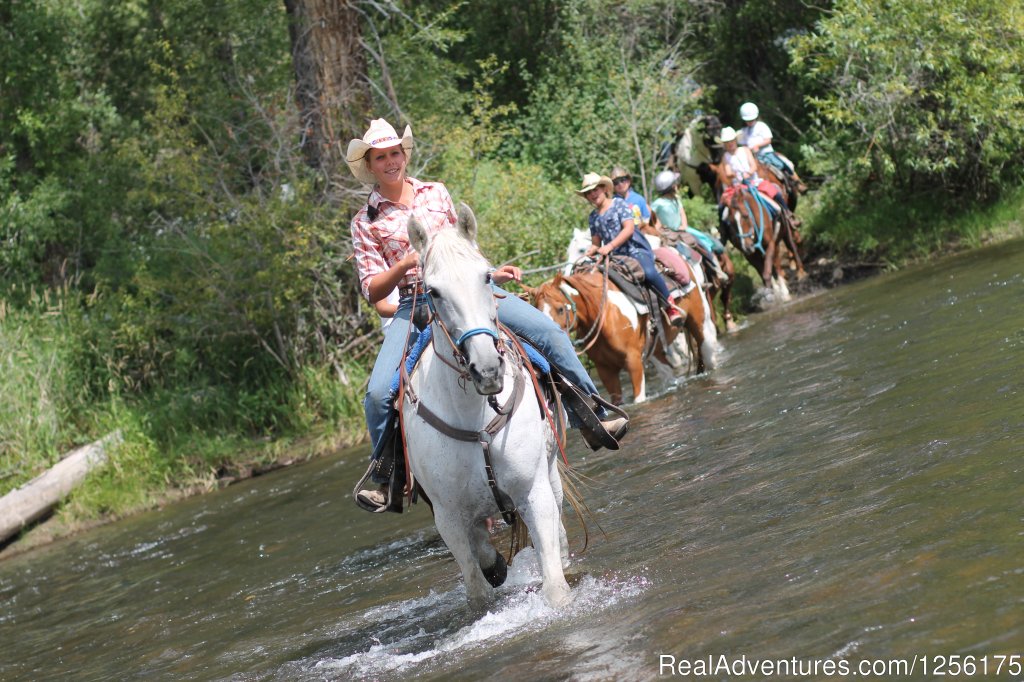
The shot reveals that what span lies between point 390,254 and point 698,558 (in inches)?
95.7

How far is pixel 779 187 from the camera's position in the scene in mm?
19891

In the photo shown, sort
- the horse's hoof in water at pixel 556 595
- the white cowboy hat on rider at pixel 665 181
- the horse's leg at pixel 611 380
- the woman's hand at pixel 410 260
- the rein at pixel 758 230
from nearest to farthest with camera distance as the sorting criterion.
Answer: the woman's hand at pixel 410 260, the horse's hoof in water at pixel 556 595, the horse's leg at pixel 611 380, the white cowboy hat on rider at pixel 665 181, the rein at pixel 758 230

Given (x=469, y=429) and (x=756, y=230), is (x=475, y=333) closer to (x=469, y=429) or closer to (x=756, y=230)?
(x=469, y=429)

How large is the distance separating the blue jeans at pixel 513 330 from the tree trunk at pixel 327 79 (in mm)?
11318

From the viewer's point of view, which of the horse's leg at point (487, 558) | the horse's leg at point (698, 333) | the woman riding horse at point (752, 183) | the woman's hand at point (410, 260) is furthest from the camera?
the woman riding horse at point (752, 183)

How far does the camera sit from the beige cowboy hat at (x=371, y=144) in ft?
22.4

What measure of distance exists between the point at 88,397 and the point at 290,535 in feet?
26.2

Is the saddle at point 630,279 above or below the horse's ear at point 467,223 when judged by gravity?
below

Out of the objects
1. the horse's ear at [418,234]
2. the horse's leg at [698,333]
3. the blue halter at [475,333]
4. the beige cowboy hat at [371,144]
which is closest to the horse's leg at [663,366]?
the horse's leg at [698,333]

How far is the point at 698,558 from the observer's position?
264 inches

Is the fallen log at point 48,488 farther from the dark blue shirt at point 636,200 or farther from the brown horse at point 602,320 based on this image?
the dark blue shirt at point 636,200

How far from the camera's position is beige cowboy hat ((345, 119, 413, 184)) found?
6.82 m

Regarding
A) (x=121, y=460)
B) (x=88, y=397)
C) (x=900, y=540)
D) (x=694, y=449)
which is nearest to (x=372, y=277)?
(x=900, y=540)

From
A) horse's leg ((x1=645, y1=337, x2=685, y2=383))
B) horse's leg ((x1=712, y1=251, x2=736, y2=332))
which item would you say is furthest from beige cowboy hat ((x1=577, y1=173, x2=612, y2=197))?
horse's leg ((x1=712, y1=251, x2=736, y2=332))
